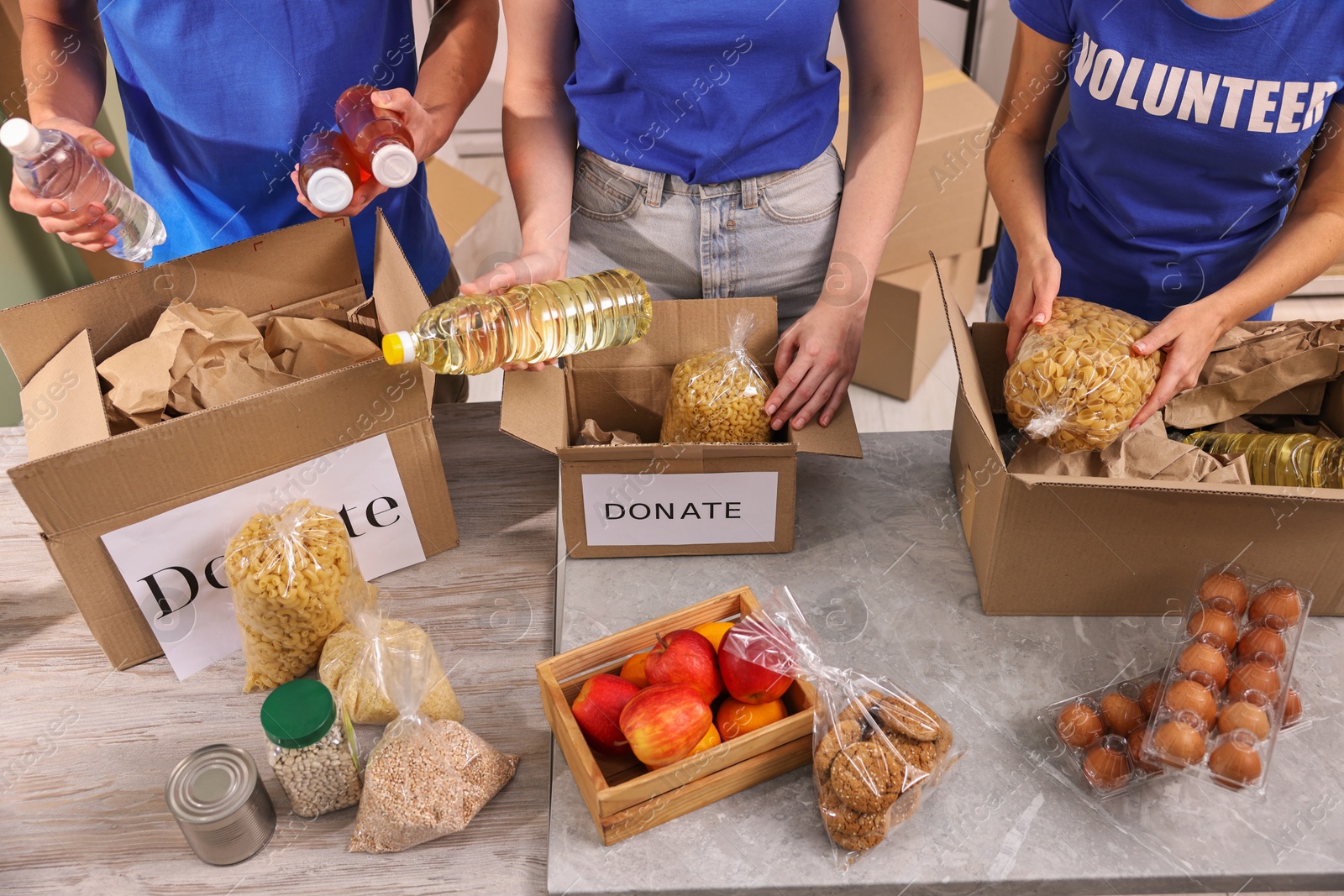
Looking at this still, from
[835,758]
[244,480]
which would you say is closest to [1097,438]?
[835,758]

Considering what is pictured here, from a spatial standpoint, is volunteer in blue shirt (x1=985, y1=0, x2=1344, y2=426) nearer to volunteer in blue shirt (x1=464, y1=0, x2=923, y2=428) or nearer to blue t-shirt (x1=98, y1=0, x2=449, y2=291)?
volunteer in blue shirt (x1=464, y1=0, x2=923, y2=428)

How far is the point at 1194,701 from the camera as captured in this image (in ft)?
2.87

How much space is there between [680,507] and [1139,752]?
1.86ft

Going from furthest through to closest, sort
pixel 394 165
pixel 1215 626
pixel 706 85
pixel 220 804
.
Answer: pixel 706 85, pixel 394 165, pixel 1215 626, pixel 220 804

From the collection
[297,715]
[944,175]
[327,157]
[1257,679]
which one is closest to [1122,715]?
[1257,679]

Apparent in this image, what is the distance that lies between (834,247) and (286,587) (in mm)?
919

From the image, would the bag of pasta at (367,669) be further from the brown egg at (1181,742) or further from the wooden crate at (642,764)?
the brown egg at (1181,742)

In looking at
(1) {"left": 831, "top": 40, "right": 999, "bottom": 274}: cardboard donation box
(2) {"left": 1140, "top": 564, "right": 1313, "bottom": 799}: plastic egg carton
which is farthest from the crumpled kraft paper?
(1) {"left": 831, "top": 40, "right": 999, "bottom": 274}: cardboard donation box

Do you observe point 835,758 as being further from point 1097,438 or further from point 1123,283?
point 1123,283

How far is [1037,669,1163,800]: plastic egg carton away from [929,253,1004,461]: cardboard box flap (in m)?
0.28

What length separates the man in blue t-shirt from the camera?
4.07 feet

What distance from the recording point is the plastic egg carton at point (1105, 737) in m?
0.90

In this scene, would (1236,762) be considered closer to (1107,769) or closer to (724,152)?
(1107,769)

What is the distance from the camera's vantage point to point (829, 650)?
1070mm
